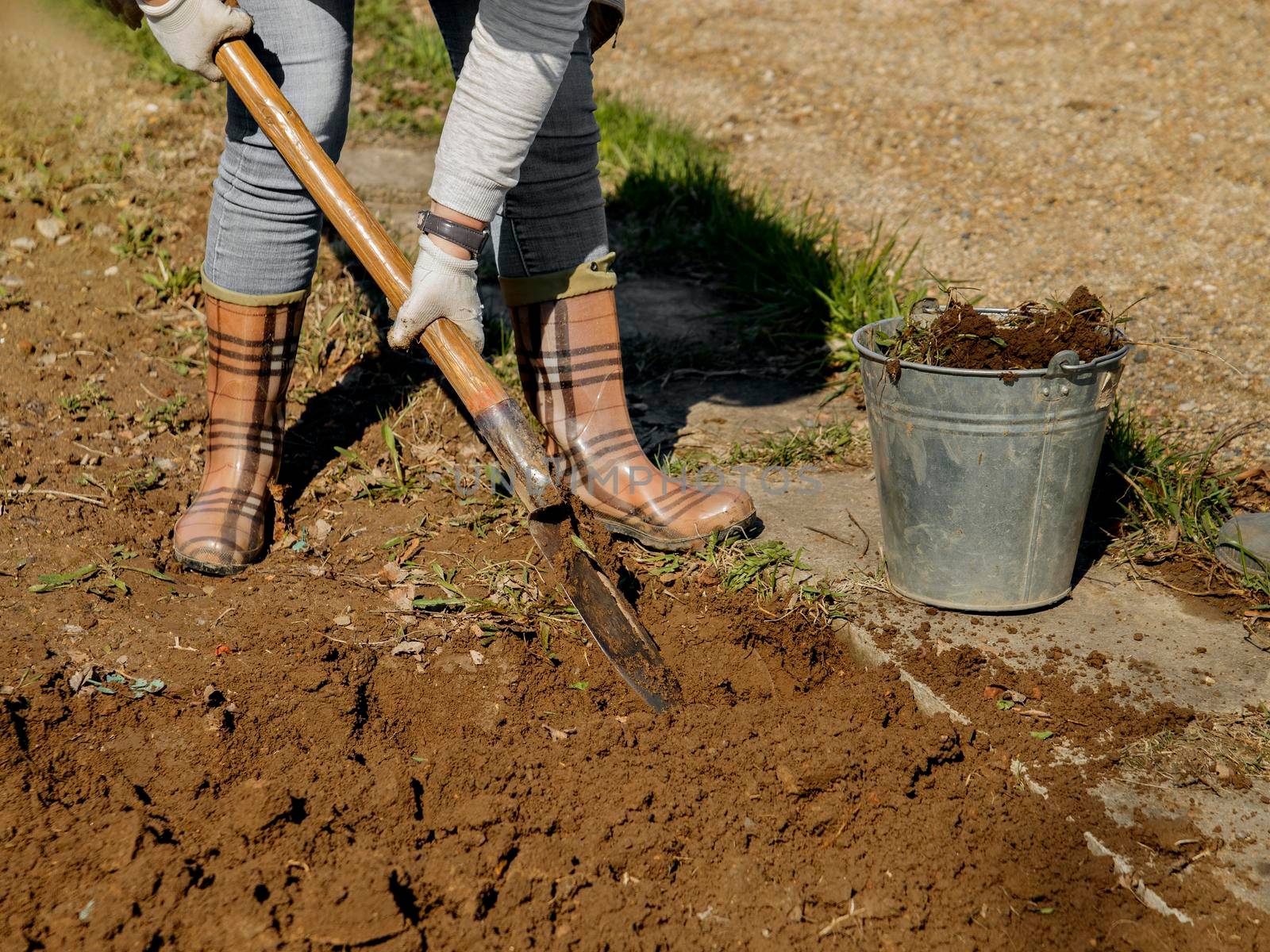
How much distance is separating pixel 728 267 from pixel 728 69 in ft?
8.21

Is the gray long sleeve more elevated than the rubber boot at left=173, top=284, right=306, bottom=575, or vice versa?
the gray long sleeve

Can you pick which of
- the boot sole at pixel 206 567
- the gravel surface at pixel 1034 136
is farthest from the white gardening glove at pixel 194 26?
the gravel surface at pixel 1034 136

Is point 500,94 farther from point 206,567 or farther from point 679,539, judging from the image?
point 206,567

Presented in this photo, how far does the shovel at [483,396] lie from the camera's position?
83.1 inches

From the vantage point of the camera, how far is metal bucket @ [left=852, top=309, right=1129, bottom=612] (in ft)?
6.77

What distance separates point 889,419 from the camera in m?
2.22

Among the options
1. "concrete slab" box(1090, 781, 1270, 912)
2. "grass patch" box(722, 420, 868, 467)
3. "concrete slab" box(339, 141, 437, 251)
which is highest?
"concrete slab" box(1090, 781, 1270, 912)

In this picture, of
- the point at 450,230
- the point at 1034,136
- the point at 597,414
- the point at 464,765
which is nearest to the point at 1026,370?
the point at 597,414

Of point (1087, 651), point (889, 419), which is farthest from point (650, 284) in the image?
point (1087, 651)

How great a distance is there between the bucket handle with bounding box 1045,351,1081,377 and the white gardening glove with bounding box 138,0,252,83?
1721mm

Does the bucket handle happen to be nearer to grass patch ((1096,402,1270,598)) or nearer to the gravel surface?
grass patch ((1096,402,1270,598))

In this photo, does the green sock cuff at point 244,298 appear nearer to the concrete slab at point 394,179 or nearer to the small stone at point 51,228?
→ the concrete slab at point 394,179

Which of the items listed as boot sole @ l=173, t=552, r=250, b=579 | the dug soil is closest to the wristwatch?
the dug soil

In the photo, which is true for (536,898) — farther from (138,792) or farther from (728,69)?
(728,69)
